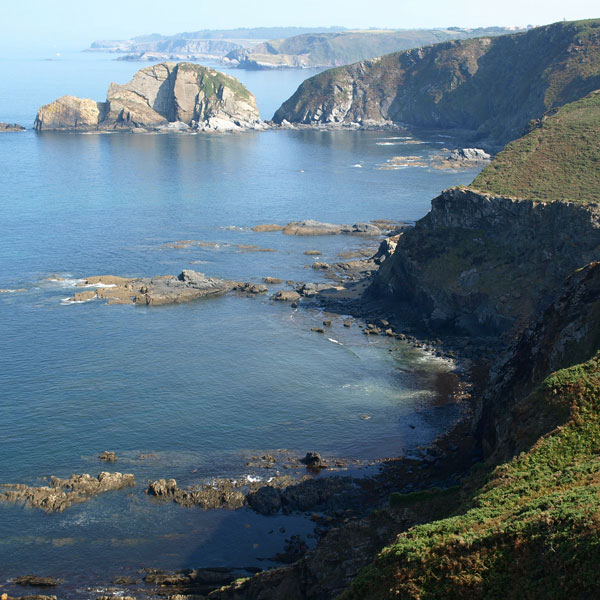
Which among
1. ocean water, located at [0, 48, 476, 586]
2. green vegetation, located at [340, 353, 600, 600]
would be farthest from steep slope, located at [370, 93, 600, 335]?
green vegetation, located at [340, 353, 600, 600]

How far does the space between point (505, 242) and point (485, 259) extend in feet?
11.3

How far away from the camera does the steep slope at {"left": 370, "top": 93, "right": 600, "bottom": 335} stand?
9000 centimetres

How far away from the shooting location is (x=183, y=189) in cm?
17925

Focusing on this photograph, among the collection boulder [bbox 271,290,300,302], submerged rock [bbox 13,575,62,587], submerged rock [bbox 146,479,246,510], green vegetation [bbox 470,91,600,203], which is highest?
green vegetation [bbox 470,91,600,203]

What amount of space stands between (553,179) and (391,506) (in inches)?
2659

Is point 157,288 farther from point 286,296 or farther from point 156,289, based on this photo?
point 286,296

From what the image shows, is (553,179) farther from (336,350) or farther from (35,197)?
(35,197)

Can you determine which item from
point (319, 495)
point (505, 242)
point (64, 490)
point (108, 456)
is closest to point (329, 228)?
point (505, 242)

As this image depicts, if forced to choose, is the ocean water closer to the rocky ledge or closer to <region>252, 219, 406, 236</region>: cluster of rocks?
the rocky ledge

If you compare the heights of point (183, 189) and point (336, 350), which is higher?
point (183, 189)

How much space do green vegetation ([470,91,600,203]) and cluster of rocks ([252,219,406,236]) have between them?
115ft

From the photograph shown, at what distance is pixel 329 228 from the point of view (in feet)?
472

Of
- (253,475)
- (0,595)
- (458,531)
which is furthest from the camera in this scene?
(253,475)

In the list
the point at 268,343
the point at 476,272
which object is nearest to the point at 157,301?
the point at 268,343
